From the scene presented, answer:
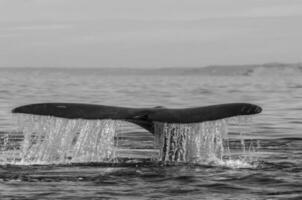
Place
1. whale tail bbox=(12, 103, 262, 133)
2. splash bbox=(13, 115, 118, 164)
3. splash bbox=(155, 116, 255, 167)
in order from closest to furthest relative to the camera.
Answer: whale tail bbox=(12, 103, 262, 133) < splash bbox=(13, 115, 118, 164) < splash bbox=(155, 116, 255, 167)

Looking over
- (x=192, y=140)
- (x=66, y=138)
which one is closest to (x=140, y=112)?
(x=192, y=140)

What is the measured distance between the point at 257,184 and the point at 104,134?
7.39 feet

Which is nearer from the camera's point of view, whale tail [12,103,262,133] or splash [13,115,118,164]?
whale tail [12,103,262,133]

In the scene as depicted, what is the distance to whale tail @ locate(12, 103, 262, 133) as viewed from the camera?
29.0ft

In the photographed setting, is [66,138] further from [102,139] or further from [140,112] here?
[140,112]

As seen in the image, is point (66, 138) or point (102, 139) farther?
point (102, 139)

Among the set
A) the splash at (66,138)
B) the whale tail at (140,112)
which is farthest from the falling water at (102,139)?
the whale tail at (140,112)

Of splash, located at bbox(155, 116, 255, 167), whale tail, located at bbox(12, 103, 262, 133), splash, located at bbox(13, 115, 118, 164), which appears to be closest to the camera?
whale tail, located at bbox(12, 103, 262, 133)

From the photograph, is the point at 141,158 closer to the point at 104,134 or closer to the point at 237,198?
the point at 104,134

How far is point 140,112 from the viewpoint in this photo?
912 cm

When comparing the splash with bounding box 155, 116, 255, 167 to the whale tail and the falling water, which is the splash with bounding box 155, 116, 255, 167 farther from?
the whale tail

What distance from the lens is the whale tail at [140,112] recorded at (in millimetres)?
8836

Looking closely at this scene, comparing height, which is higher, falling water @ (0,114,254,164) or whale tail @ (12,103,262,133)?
whale tail @ (12,103,262,133)

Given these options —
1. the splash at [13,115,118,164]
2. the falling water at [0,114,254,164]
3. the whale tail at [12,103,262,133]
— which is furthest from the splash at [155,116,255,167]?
the splash at [13,115,118,164]
